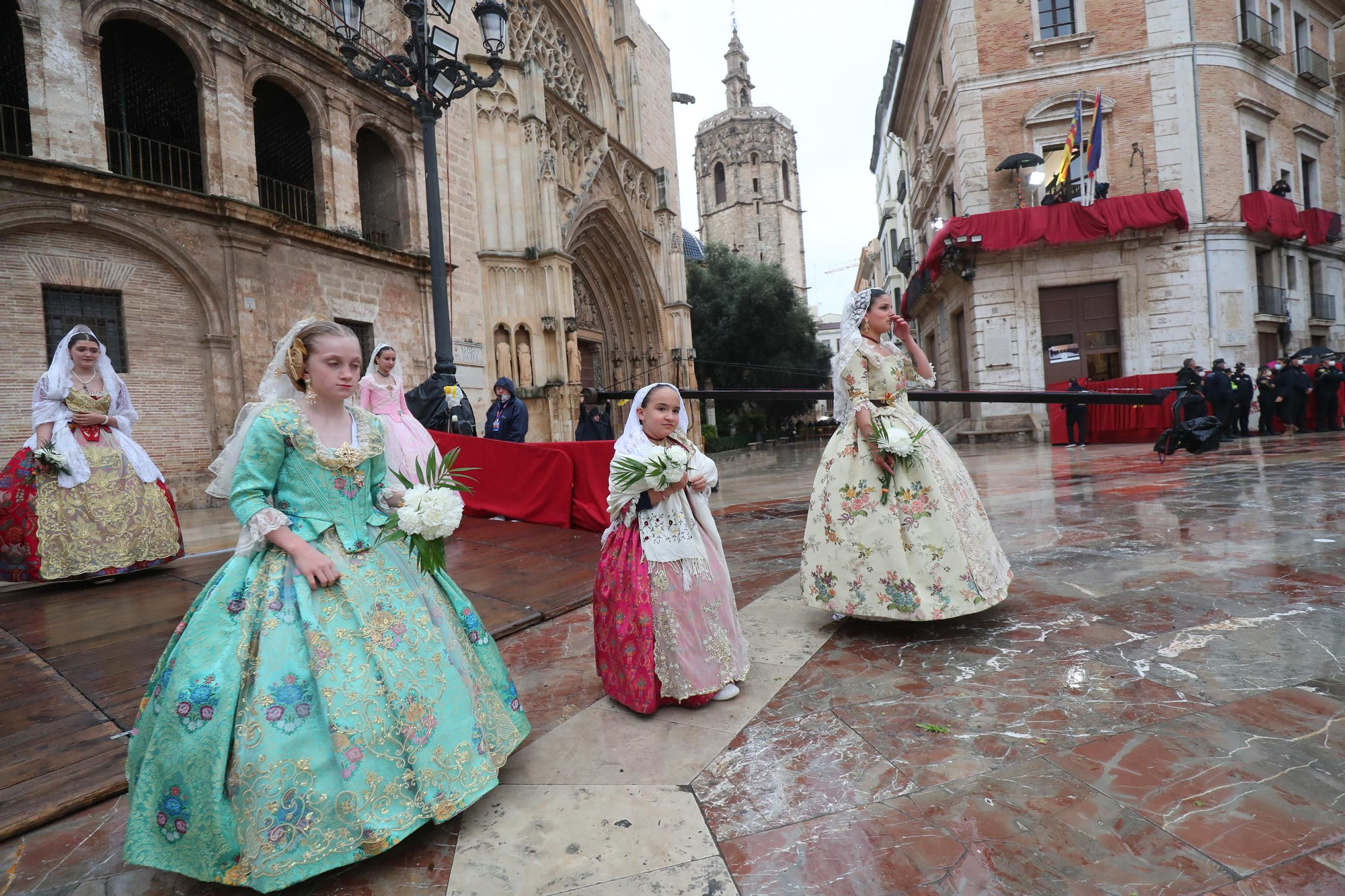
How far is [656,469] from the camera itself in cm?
264

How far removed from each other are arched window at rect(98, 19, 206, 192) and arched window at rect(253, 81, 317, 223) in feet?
3.89

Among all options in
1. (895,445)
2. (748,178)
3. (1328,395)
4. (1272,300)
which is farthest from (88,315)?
(748,178)

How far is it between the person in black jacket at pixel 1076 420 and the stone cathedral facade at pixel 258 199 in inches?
465

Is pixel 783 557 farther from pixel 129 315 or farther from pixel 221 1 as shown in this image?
pixel 221 1

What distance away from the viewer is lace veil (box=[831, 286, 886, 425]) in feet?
11.7

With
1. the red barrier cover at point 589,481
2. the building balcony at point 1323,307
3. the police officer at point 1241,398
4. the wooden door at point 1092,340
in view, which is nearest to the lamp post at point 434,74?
the red barrier cover at point 589,481

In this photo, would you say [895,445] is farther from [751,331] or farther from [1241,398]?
[751,331]

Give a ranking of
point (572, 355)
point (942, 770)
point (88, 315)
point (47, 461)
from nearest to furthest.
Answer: point (942, 770), point (47, 461), point (88, 315), point (572, 355)

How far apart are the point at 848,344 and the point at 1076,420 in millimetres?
13299

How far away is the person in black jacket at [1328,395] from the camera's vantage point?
43.8 ft

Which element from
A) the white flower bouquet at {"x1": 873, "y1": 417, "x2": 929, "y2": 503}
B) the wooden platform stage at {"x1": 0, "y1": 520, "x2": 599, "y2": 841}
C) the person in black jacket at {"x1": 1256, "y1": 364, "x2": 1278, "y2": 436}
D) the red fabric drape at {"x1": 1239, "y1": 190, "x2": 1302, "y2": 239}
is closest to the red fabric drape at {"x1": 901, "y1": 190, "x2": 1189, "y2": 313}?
the red fabric drape at {"x1": 1239, "y1": 190, "x2": 1302, "y2": 239}

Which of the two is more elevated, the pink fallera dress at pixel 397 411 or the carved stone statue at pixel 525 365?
the carved stone statue at pixel 525 365

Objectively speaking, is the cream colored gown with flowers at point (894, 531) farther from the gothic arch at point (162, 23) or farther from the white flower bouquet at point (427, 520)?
the gothic arch at point (162, 23)

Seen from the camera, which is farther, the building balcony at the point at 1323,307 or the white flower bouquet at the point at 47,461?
the building balcony at the point at 1323,307
